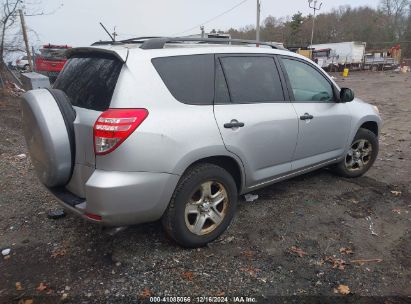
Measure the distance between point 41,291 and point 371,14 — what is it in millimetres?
84076

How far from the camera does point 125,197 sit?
267 centimetres

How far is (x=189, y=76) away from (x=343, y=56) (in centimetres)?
4232

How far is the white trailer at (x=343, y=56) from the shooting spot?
1554 inches

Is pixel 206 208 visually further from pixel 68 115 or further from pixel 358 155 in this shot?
pixel 358 155

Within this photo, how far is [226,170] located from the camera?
3426mm

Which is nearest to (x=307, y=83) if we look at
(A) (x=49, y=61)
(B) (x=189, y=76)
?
(B) (x=189, y=76)

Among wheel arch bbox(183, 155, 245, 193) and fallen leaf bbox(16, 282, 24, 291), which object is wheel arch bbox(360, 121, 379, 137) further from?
fallen leaf bbox(16, 282, 24, 291)

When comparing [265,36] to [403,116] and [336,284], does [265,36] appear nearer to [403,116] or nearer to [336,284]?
[403,116]

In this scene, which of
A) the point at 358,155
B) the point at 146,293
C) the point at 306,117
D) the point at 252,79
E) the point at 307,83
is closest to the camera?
the point at 146,293

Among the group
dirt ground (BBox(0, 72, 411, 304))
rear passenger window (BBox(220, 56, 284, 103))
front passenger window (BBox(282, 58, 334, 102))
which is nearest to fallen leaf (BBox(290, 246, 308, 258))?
dirt ground (BBox(0, 72, 411, 304))

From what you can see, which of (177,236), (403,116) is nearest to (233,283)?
(177,236)

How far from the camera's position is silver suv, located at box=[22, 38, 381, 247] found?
2668 mm

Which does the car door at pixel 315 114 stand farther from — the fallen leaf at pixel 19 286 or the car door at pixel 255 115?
the fallen leaf at pixel 19 286

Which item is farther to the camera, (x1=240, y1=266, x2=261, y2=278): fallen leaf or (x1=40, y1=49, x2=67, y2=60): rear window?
(x1=40, y1=49, x2=67, y2=60): rear window
